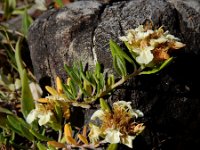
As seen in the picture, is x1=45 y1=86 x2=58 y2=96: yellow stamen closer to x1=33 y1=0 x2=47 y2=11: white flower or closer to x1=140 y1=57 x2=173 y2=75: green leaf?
x1=140 y1=57 x2=173 y2=75: green leaf

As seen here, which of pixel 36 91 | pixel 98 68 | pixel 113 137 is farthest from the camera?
pixel 36 91

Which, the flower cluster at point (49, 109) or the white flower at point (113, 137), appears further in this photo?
the flower cluster at point (49, 109)

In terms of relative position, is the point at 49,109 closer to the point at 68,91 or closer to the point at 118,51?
the point at 68,91

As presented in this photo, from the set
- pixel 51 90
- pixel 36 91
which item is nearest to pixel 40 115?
pixel 51 90

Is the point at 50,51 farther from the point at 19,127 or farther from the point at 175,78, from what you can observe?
the point at 175,78

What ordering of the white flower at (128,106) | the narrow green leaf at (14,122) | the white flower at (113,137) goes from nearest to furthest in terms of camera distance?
the white flower at (113,137) → the white flower at (128,106) → the narrow green leaf at (14,122)

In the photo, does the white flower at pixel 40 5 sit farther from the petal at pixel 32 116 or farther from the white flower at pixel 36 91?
the petal at pixel 32 116

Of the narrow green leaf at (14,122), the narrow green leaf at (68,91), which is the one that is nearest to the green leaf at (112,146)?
the narrow green leaf at (68,91)
